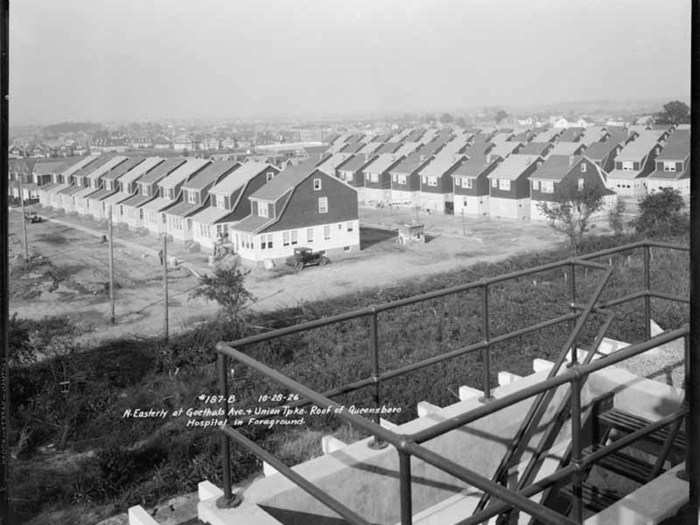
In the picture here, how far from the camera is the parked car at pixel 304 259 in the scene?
12.4 m

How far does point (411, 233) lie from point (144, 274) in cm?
592

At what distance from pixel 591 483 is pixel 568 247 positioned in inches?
366

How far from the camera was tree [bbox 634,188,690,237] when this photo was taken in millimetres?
9703

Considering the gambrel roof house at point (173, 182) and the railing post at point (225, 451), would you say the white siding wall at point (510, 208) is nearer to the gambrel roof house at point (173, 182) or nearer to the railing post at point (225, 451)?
the gambrel roof house at point (173, 182)

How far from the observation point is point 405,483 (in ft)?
4.30

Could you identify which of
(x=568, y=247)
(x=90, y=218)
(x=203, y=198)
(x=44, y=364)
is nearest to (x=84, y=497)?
(x=44, y=364)

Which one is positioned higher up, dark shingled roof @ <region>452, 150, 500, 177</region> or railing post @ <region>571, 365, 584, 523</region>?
dark shingled roof @ <region>452, 150, 500, 177</region>

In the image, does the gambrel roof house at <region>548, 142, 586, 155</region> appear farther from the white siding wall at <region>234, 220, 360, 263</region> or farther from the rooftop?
the rooftop

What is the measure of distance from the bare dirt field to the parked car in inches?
7.5

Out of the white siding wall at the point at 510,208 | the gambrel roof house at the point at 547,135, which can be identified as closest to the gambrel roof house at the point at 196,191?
the white siding wall at the point at 510,208

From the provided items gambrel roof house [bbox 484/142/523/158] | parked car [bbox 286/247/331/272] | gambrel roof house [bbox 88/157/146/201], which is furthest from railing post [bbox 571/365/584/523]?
gambrel roof house [bbox 484/142/523/158]

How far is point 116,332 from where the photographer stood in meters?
10.3

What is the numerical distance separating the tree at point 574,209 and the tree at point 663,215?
1.09 meters

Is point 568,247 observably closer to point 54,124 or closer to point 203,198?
point 203,198
